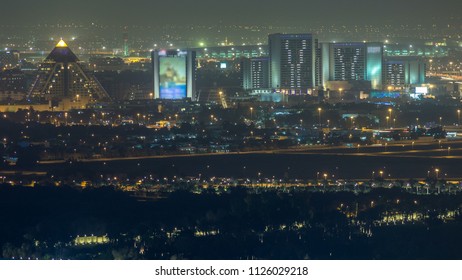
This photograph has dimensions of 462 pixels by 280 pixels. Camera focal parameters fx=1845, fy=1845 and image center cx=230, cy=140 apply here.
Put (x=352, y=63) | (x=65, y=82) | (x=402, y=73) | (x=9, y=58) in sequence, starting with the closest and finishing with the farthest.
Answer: (x=65, y=82) < (x=352, y=63) < (x=402, y=73) < (x=9, y=58)

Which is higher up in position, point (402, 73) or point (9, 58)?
point (9, 58)

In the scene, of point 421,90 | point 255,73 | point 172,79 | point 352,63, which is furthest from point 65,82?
point 421,90

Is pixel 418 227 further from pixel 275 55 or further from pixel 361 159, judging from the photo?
pixel 275 55

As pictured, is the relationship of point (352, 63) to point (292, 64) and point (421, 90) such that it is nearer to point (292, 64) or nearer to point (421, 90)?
point (292, 64)

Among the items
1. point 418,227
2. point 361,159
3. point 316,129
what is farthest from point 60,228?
point 316,129

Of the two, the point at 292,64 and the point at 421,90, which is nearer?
the point at 421,90

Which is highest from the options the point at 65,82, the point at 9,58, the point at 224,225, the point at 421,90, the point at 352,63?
the point at 9,58
